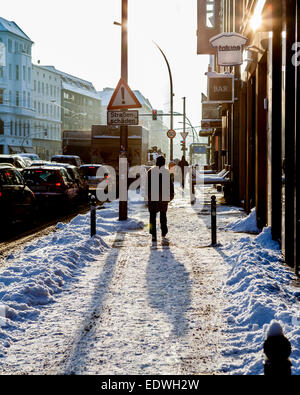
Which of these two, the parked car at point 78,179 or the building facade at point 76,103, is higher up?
the building facade at point 76,103

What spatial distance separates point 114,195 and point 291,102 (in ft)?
69.5

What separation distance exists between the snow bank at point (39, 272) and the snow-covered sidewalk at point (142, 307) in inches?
0.6

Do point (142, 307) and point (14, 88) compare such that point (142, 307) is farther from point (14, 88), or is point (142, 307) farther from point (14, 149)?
point (14, 88)

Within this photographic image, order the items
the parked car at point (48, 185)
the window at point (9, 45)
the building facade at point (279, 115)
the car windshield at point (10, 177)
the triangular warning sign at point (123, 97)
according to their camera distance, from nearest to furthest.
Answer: the building facade at point (279, 115) < the triangular warning sign at point (123, 97) < the car windshield at point (10, 177) < the parked car at point (48, 185) < the window at point (9, 45)

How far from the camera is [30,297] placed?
23.6 feet

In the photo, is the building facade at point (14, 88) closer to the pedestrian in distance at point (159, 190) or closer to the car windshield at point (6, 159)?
the car windshield at point (6, 159)

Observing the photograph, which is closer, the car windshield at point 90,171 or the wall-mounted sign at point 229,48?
the wall-mounted sign at point 229,48

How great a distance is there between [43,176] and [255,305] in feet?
47.6

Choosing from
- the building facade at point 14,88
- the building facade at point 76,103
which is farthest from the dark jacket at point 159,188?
the building facade at point 76,103

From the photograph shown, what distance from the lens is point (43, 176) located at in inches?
788

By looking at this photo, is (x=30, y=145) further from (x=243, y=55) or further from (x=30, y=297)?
(x=30, y=297)

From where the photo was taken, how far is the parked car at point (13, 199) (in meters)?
14.1

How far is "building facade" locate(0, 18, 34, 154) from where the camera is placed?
90.7 metres

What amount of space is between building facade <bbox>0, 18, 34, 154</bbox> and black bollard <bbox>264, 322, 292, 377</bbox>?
3447 inches
